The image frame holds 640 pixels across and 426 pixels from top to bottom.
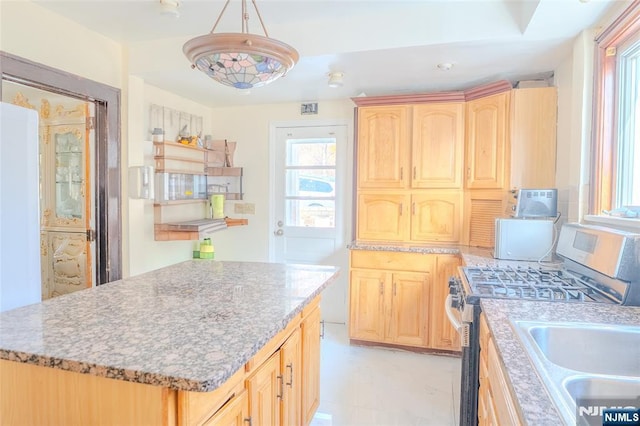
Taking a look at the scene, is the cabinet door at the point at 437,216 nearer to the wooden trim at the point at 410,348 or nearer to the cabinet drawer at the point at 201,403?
the wooden trim at the point at 410,348

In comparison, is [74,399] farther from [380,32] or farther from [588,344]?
[380,32]

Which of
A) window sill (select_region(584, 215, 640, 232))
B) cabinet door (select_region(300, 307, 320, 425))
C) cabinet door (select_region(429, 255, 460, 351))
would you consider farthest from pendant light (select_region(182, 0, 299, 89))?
cabinet door (select_region(429, 255, 460, 351))

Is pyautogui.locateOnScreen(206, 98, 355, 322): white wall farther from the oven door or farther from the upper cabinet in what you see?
the oven door

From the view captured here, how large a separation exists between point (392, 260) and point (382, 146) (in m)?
1.00

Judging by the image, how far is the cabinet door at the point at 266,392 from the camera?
1289 millimetres

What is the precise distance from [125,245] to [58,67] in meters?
1.32

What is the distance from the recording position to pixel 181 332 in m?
1.17

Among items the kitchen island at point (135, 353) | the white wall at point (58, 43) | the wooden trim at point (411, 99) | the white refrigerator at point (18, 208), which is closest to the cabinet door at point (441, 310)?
the wooden trim at point (411, 99)

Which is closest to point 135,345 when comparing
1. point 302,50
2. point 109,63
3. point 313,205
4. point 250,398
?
point 250,398

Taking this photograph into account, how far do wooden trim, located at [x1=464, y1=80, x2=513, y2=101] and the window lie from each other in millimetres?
716

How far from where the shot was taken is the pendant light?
1.24 m

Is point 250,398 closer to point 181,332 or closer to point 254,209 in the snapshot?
point 181,332

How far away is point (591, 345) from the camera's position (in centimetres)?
126

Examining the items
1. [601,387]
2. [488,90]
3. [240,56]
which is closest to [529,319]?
[601,387]
